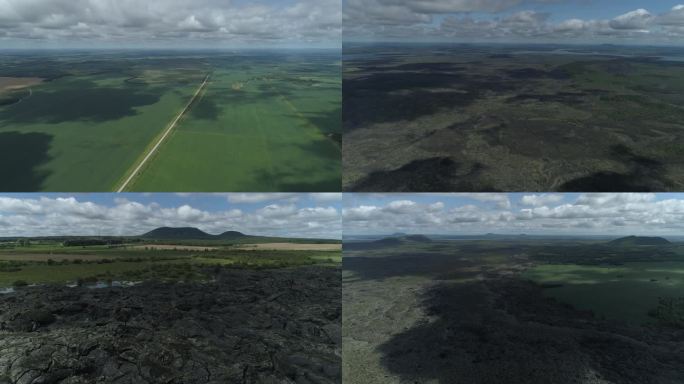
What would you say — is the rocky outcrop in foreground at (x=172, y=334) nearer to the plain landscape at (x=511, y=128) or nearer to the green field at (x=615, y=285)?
the plain landscape at (x=511, y=128)

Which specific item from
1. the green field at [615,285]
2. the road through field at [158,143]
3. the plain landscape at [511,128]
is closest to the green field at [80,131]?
the road through field at [158,143]

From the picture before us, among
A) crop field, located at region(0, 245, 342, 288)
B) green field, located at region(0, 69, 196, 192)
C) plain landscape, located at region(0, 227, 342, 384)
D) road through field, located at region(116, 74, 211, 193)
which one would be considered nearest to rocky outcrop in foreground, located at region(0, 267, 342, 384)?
plain landscape, located at region(0, 227, 342, 384)

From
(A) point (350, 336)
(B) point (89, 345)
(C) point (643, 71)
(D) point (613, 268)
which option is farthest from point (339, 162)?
(C) point (643, 71)

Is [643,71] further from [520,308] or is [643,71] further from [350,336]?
[350,336]

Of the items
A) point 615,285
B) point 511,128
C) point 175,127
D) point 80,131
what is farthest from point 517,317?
point 80,131

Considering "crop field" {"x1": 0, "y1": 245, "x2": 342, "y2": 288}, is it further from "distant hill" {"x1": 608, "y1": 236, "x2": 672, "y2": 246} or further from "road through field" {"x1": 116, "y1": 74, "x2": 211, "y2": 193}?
"distant hill" {"x1": 608, "y1": 236, "x2": 672, "y2": 246}

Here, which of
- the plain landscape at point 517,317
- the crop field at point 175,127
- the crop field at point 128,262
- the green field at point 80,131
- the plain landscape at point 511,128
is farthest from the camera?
the plain landscape at point 511,128

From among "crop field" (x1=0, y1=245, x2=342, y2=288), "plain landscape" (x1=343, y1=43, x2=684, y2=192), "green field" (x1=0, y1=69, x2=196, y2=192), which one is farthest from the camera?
"plain landscape" (x1=343, y1=43, x2=684, y2=192)
